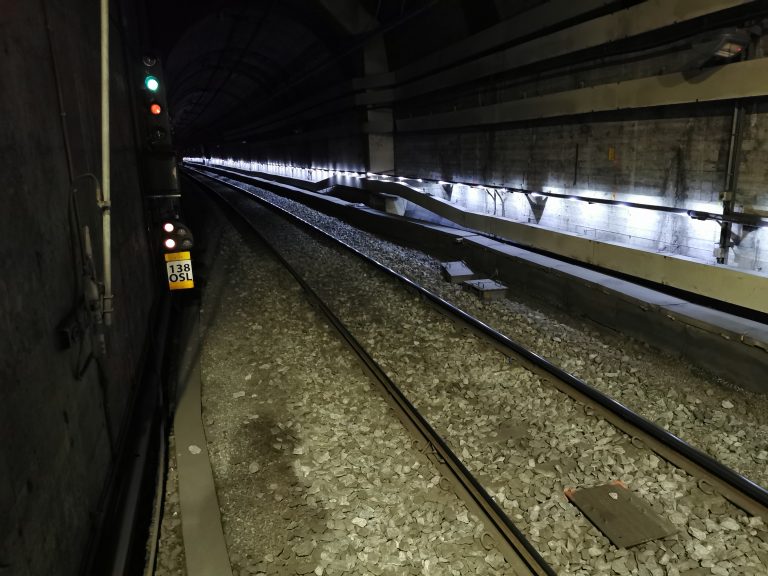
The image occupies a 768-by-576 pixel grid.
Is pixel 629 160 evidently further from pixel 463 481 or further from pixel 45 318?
pixel 45 318

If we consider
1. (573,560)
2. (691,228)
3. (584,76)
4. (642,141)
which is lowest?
(573,560)

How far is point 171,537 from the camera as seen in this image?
4078 mm

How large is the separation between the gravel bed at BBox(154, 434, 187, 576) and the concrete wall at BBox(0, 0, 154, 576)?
62cm

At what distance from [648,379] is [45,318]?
6201 millimetres

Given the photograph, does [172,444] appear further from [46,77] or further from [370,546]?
[46,77]

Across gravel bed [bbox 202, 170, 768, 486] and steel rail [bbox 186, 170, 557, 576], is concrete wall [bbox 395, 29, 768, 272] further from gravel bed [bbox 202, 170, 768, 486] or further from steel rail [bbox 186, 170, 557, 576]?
steel rail [bbox 186, 170, 557, 576]

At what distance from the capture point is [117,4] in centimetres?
706

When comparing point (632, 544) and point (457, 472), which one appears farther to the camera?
point (457, 472)

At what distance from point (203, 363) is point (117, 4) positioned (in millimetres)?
4912

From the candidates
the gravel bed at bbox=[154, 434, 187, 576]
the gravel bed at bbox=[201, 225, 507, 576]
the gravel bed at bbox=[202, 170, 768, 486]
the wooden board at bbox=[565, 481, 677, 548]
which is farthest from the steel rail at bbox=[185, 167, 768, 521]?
the gravel bed at bbox=[154, 434, 187, 576]

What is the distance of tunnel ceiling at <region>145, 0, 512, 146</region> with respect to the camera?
16609 mm

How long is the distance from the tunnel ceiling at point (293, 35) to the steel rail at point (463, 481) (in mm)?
8403

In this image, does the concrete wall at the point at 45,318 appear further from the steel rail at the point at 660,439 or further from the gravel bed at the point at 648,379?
the gravel bed at the point at 648,379

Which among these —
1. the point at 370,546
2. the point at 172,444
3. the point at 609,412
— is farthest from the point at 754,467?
the point at 172,444
